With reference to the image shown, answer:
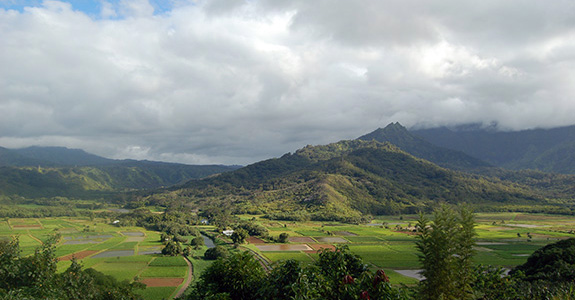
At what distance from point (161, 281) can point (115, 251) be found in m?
42.7

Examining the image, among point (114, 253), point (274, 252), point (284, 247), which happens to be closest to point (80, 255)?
point (114, 253)

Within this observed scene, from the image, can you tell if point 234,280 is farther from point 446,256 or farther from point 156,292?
point 156,292

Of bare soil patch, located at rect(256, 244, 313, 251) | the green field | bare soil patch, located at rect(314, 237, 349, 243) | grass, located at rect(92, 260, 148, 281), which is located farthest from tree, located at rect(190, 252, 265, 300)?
bare soil patch, located at rect(314, 237, 349, 243)

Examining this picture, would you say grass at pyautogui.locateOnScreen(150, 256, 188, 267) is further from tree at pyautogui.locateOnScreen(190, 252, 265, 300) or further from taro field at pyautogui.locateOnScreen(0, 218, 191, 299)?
tree at pyautogui.locateOnScreen(190, 252, 265, 300)

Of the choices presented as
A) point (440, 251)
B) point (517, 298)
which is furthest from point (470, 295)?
point (517, 298)

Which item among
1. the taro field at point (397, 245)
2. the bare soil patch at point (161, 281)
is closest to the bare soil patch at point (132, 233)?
the taro field at point (397, 245)

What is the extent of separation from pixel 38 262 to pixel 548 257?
3046 inches

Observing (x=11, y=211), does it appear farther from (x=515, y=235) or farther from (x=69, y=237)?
(x=515, y=235)

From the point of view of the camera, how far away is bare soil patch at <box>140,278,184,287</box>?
71.5m

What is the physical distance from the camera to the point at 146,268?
85250 millimetres

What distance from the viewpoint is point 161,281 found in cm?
7400

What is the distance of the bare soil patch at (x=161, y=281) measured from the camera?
71500mm

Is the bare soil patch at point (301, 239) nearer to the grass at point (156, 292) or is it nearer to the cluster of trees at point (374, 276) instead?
the grass at point (156, 292)

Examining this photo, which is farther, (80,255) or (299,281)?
(80,255)
